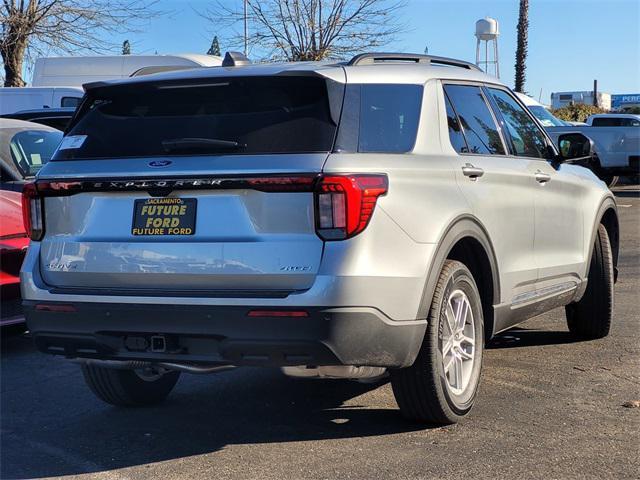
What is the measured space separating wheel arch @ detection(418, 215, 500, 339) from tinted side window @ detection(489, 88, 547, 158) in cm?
93

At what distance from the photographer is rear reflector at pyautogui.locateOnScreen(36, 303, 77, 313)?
4.34 metres

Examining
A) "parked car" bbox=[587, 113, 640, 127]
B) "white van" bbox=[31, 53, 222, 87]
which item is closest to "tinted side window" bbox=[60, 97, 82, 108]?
"white van" bbox=[31, 53, 222, 87]

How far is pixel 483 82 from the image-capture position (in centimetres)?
559

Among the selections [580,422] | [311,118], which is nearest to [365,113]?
[311,118]

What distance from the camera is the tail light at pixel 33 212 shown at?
15.0ft

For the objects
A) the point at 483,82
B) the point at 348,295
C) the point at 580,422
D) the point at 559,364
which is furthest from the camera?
the point at 559,364

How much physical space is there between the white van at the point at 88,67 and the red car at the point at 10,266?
12684 millimetres

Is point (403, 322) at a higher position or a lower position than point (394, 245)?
lower

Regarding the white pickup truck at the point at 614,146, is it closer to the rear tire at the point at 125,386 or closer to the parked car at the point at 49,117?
the parked car at the point at 49,117

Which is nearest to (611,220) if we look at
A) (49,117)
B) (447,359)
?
(447,359)

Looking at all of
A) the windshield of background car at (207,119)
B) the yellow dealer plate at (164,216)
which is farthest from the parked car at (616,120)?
the yellow dealer plate at (164,216)

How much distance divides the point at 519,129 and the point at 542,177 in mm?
350

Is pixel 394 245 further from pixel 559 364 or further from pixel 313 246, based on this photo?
pixel 559 364

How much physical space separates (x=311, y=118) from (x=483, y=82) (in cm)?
180
